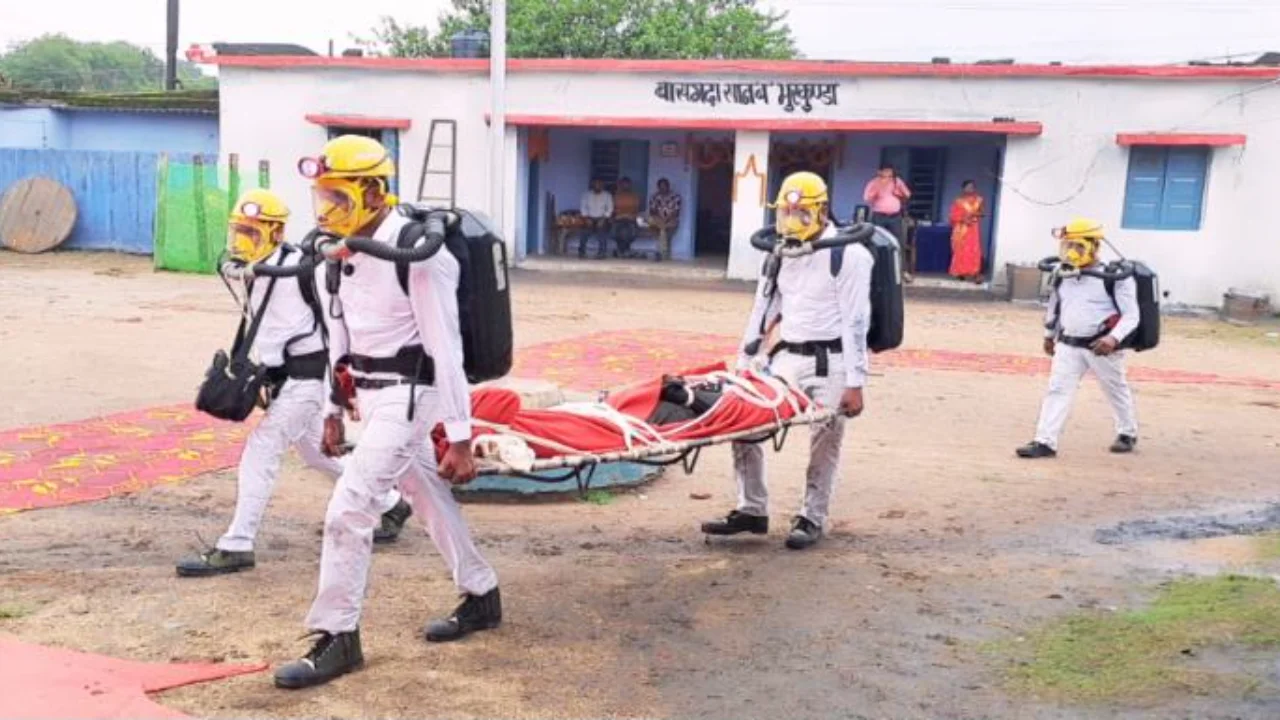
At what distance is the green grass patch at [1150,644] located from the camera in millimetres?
4434

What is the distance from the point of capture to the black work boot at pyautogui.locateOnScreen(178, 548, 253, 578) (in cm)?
565

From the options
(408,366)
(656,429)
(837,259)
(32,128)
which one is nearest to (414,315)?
(408,366)

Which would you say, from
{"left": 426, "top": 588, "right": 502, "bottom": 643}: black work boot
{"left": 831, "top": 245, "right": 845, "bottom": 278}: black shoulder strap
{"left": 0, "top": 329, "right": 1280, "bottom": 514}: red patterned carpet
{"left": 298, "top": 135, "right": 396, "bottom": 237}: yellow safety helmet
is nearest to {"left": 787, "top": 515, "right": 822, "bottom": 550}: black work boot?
{"left": 831, "top": 245, "right": 845, "bottom": 278}: black shoulder strap

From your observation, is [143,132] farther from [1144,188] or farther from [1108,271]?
[1108,271]

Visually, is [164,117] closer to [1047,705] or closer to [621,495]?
[621,495]

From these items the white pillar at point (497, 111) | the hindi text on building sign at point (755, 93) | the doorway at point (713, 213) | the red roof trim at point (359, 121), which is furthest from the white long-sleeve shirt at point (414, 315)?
the doorway at point (713, 213)

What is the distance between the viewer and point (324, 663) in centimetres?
439

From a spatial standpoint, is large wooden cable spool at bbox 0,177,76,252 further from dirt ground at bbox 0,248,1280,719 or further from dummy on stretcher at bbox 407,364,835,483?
dummy on stretcher at bbox 407,364,835,483

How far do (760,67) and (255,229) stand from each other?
1623 centimetres

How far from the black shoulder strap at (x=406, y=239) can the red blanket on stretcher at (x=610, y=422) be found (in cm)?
61

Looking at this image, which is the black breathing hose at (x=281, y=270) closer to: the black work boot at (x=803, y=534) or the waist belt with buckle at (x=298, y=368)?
the waist belt with buckle at (x=298, y=368)

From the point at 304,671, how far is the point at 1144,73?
18981 millimetres

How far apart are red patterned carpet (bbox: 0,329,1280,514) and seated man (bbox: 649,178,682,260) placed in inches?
419

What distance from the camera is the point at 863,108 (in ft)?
68.9
